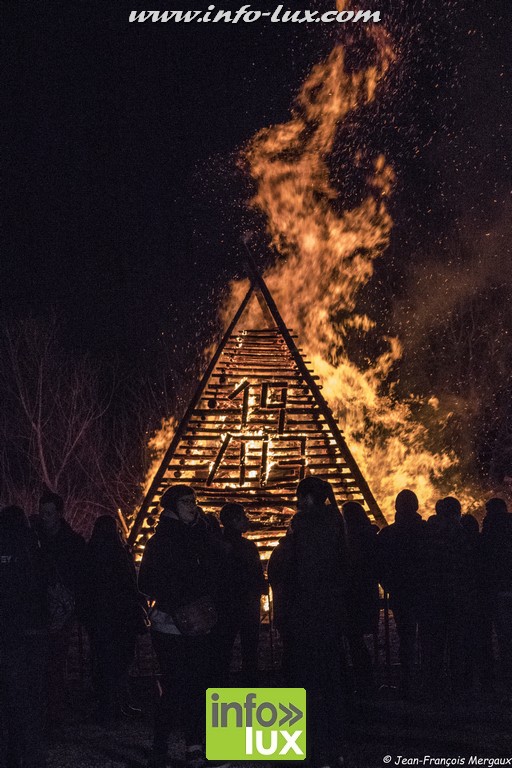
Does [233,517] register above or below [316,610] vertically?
above

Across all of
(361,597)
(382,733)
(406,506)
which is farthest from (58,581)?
(406,506)

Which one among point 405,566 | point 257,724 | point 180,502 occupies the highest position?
point 405,566

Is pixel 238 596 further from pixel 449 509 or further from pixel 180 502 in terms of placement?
pixel 449 509

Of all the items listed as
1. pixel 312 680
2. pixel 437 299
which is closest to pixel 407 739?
pixel 312 680

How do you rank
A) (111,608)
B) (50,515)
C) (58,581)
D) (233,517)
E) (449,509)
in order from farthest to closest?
(449,509)
(233,517)
(111,608)
(50,515)
(58,581)

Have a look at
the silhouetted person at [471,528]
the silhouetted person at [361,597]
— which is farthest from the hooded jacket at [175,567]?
the silhouetted person at [471,528]

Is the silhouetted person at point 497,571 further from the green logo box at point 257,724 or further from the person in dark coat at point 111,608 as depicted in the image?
the person in dark coat at point 111,608

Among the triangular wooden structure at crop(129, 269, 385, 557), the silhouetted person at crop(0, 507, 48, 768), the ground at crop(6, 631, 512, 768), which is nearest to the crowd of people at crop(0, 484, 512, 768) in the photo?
the silhouetted person at crop(0, 507, 48, 768)

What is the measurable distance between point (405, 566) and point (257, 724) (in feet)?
9.21

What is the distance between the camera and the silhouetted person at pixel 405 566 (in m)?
9.31

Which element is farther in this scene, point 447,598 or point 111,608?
point 447,598

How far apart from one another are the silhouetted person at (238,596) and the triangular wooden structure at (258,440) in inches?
163

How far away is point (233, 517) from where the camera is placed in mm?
8977

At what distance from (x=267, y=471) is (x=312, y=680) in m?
6.70
